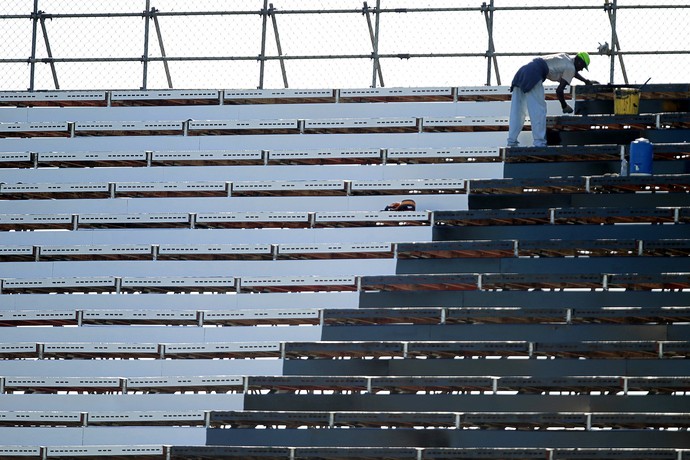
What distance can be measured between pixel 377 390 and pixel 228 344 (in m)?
1.57

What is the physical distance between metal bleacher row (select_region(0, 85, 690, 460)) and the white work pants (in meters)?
0.20

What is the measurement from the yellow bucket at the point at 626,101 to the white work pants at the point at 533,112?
0.97 meters

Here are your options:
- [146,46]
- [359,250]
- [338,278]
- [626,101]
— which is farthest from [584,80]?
[146,46]

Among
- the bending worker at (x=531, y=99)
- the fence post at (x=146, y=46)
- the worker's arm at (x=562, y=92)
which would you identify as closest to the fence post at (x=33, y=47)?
the fence post at (x=146, y=46)

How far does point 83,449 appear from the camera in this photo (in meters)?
13.4

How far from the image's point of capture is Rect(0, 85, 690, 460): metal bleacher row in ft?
43.2

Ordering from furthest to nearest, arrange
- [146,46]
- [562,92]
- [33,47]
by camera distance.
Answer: [33,47] < [146,46] < [562,92]

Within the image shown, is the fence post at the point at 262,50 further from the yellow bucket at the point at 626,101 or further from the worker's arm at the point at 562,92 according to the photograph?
the yellow bucket at the point at 626,101

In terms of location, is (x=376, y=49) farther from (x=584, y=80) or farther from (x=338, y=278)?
(x=338, y=278)

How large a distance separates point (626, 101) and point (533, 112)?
1157 mm

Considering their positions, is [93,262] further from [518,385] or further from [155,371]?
[518,385]

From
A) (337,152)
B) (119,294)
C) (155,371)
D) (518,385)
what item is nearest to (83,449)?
(155,371)

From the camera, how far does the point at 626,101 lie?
16.7m

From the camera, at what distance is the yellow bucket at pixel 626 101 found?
657 inches
